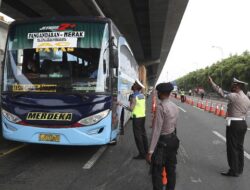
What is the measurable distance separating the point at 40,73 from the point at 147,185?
3.50m

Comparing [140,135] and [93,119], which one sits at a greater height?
[93,119]

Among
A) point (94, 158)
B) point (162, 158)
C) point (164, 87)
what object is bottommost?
point (94, 158)

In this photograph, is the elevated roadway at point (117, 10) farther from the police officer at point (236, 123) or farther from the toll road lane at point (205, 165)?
the police officer at point (236, 123)

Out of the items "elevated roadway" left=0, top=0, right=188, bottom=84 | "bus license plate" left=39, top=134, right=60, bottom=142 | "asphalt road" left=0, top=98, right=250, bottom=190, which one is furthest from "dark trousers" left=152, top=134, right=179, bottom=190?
"elevated roadway" left=0, top=0, right=188, bottom=84

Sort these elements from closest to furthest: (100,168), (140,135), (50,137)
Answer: (100,168)
(50,137)
(140,135)

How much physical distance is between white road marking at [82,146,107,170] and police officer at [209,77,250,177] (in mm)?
2769

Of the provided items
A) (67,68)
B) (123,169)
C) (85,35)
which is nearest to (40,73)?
(67,68)

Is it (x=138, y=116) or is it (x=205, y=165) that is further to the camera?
(x=138, y=116)

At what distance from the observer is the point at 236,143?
269 inches

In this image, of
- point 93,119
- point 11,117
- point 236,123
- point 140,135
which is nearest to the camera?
point 236,123

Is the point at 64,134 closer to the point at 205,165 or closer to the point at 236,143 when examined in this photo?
the point at 205,165

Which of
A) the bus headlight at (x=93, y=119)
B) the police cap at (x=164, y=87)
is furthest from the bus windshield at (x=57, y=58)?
the police cap at (x=164, y=87)

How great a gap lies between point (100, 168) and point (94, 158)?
0.99m

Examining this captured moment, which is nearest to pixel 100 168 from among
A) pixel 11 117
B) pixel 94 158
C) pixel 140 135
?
pixel 94 158
